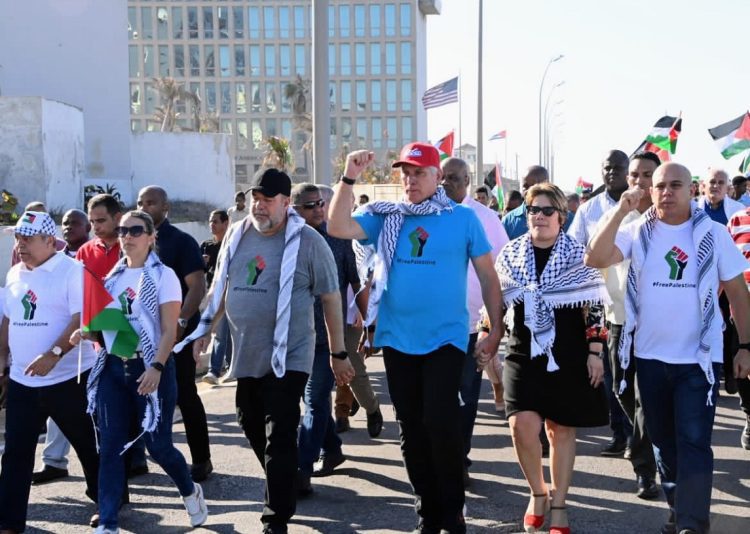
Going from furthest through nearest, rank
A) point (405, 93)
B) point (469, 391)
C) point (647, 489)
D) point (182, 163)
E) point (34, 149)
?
point (405, 93), point (182, 163), point (34, 149), point (469, 391), point (647, 489)

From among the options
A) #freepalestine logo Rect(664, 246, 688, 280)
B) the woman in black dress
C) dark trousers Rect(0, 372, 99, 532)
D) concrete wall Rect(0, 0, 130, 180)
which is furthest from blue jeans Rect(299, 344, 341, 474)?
concrete wall Rect(0, 0, 130, 180)

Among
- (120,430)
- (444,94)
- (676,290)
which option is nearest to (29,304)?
(120,430)

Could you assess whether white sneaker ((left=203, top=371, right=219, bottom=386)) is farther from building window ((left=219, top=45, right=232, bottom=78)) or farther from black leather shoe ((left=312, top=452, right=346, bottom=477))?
building window ((left=219, top=45, right=232, bottom=78))

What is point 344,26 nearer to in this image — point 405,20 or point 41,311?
point 405,20

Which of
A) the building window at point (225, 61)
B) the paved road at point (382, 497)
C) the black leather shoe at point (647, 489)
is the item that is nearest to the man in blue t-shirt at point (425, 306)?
the paved road at point (382, 497)

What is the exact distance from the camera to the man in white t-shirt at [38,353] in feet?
18.1

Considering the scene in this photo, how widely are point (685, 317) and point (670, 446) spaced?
70cm

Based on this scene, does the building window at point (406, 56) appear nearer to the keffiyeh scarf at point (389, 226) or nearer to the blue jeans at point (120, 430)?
the keffiyeh scarf at point (389, 226)

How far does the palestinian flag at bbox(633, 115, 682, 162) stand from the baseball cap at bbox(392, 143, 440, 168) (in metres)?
4.58

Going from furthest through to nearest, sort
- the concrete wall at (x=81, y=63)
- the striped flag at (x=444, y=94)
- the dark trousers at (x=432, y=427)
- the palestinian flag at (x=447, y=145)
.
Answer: the concrete wall at (x=81, y=63) → the striped flag at (x=444, y=94) → the palestinian flag at (x=447, y=145) → the dark trousers at (x=432, y=427)

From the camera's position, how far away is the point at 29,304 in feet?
18.6

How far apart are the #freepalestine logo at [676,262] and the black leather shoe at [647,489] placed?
158 centimetres

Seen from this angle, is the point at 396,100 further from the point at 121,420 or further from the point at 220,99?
the point at 121,420

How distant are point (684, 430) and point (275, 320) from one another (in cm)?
218
